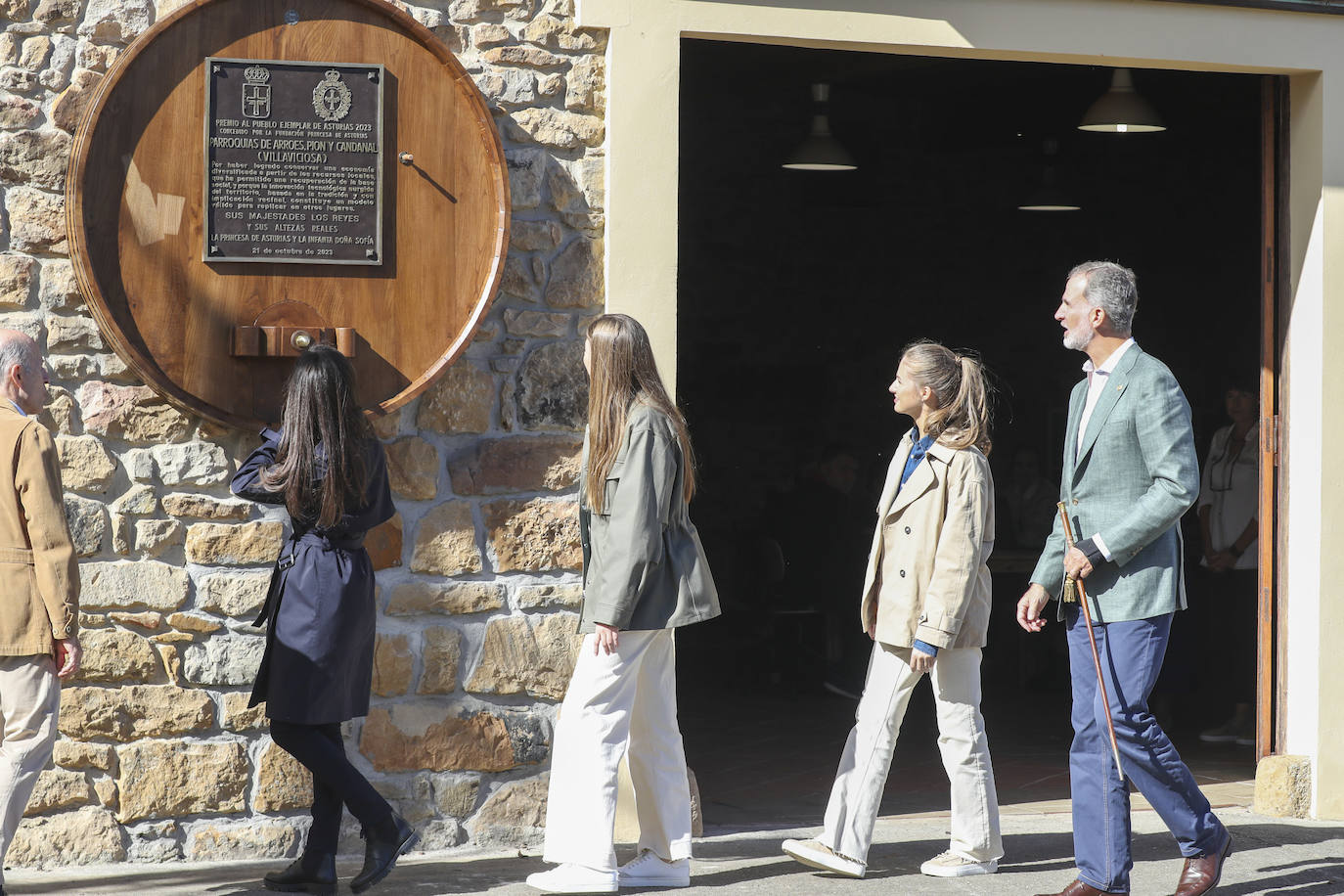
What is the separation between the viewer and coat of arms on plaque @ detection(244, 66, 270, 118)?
439 cm

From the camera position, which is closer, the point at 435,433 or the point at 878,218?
the point at 435,433

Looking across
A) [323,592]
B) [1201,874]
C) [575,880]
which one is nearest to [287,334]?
[323,592]

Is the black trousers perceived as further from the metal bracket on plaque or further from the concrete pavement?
the metal bracket on plaque

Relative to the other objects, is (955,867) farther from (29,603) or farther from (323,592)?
(29,603)

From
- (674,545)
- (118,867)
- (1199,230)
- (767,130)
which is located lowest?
(118,867)

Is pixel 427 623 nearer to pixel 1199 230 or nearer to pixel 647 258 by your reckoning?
pixel 647 258

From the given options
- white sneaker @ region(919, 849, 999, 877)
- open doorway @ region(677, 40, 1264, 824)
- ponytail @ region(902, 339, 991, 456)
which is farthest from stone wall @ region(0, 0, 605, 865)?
open doorway @ region(677, 40, 1264, 824)

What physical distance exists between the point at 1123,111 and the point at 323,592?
4815mm

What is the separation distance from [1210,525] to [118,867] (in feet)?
17.6

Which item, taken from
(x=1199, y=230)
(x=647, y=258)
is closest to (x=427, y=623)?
(x=647, y=258)

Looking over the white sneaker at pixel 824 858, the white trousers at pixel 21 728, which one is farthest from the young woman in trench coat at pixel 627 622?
the white trousers at pixel 21 728

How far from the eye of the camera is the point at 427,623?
459 centimetres

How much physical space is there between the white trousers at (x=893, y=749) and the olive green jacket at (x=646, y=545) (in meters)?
0.62

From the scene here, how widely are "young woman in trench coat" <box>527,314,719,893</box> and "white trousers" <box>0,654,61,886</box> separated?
134 cm
